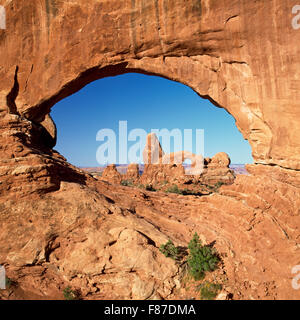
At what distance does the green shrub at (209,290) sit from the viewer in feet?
25.4

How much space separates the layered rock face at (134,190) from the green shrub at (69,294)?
1.10ft

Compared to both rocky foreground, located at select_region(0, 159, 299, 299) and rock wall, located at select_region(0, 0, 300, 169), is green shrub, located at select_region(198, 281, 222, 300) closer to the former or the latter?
rocky foreground, located at select_region(0, 159, 299, 299)

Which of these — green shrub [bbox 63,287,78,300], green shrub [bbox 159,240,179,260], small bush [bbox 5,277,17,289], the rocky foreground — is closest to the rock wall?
the rocky foreground

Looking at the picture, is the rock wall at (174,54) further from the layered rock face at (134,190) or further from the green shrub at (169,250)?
the green shrub at (169,250)

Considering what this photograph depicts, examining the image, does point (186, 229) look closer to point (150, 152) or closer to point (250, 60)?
point (250, 60)

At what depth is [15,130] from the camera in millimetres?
10992

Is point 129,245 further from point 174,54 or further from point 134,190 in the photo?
point 174,54

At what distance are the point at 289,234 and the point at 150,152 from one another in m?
62.3

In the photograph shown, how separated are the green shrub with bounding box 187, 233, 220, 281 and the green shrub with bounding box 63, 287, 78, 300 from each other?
14.0 ft

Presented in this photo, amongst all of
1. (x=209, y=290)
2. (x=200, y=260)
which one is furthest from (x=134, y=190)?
(x=209, y=290)

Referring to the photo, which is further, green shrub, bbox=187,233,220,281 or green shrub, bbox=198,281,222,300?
green shrub, bbox=187,233,220,281

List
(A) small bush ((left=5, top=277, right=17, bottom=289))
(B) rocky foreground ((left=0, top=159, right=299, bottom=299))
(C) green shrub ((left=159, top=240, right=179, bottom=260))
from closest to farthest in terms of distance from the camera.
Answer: (A) small bush ((left=5, top=277, right=17, bottom=289)) < (B) rocky foreground ((left=0, top=159, right=299, bottom=299)) < (C) green shrub ((left=159, top=240, right=179, bottom=260))

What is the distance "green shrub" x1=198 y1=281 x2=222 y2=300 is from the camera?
7.74 m

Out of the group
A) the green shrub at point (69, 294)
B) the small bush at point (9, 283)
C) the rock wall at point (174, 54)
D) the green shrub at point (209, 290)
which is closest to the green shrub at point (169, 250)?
the green shrub at point (209, 290)
